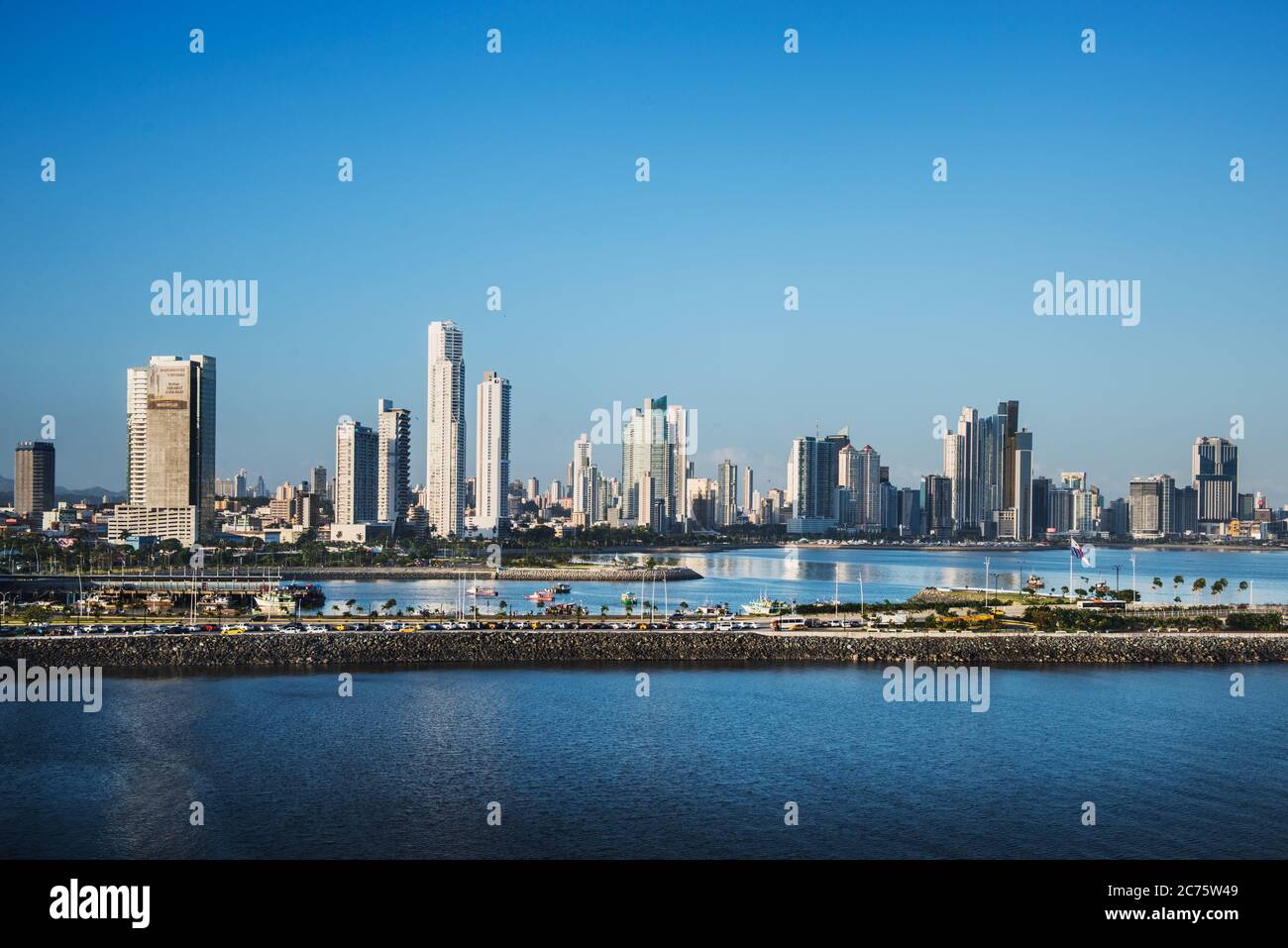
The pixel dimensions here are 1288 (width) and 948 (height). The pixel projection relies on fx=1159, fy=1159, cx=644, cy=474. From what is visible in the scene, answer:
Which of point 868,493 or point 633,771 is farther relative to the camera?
point 868,493

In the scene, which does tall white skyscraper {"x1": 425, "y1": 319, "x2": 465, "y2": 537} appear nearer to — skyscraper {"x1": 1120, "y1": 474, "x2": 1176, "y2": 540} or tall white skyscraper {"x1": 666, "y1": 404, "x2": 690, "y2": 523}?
tall white skyscraper {"x1": 666, "y1": 404, "x2": 690, "y2": 523}

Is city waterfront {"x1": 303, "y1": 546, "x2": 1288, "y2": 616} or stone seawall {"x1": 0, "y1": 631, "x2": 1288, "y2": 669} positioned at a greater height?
stone seawall {"x1": 0, "y1": 631, "x2": 1288, "y2": 669}

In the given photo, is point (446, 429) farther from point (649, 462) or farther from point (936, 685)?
point (936, 685)

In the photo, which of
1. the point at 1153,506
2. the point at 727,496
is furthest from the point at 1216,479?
the point at 727,496

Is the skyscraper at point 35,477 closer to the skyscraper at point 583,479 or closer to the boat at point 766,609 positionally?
the skyscraper at point 583,479

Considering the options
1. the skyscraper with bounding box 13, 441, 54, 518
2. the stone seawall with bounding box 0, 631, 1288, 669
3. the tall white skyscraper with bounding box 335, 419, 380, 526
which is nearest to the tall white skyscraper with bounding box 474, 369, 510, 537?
the tall white skyscraper with bounding box 335, 419, 380, 526
